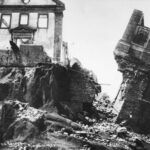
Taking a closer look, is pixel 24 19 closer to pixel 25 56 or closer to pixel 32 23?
pixel 32 23

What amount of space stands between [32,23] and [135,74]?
10.4 meters

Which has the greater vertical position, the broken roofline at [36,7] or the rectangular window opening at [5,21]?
the broken roofline at [36,7]

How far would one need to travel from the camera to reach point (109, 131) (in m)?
25.2

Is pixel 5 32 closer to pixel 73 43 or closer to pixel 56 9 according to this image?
pixel 56 9

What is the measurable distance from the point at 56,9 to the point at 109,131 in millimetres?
13268

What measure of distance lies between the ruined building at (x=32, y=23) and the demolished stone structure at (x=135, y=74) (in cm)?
599

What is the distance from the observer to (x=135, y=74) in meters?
28.9

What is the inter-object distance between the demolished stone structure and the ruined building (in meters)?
5.99

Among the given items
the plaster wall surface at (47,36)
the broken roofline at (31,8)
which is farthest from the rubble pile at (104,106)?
the broken roofline at (31,8)

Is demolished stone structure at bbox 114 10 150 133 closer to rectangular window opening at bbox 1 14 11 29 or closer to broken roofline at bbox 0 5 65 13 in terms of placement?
broken roofline at bbox 0 5 65 13

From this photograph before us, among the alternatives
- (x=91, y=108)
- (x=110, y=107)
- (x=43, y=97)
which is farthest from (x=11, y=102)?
(x=110, y=107)

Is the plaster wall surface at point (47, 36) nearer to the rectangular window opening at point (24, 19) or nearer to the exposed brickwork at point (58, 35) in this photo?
the exposed brickwork at point (58, 35)

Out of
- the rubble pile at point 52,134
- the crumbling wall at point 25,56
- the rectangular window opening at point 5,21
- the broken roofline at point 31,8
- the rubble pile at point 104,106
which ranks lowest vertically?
the rubble pile at point 104,106

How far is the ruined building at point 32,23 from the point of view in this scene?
1297 inches
